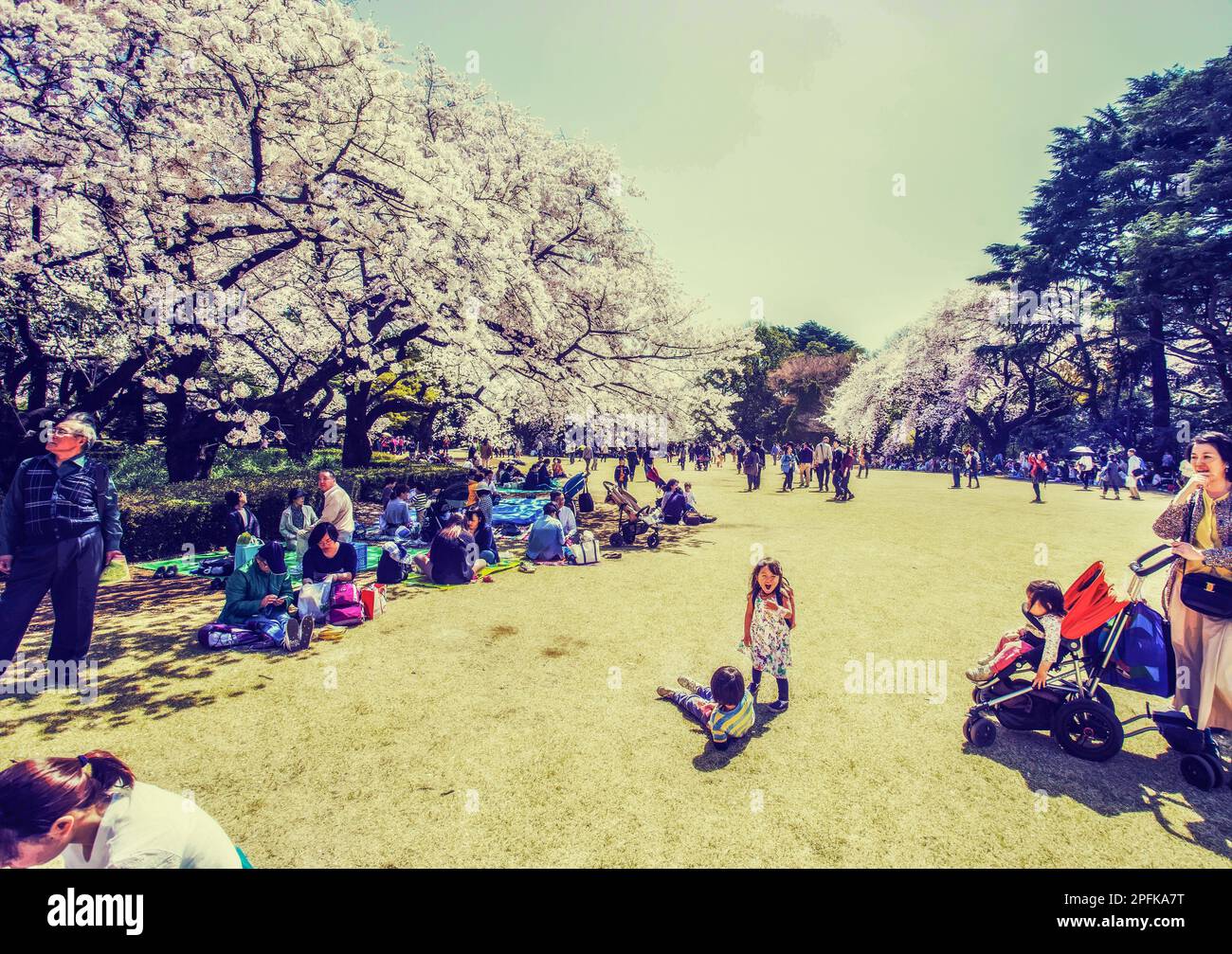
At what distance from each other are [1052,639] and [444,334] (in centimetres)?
1050

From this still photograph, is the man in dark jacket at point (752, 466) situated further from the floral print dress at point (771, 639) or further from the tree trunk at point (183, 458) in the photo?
the floral print dress at point (771, 639)

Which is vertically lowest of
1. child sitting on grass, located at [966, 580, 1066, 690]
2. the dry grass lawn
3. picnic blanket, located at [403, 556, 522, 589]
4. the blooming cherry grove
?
the dry grass lawn

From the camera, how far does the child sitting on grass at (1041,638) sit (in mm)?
4703

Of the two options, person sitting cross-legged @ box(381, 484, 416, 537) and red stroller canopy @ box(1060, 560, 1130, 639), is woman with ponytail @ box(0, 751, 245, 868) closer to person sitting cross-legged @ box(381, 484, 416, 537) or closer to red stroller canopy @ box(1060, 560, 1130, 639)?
red stroller canopy @ box(1060, 560, 1130, 639)

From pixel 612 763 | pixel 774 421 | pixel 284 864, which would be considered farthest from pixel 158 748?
pixel 774 421

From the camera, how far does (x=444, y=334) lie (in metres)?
11.2

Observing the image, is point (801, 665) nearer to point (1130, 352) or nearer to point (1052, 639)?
point (1052, 639)

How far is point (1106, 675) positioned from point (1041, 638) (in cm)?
51

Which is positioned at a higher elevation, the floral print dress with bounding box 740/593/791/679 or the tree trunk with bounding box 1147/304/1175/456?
the tree trunk with bounding box 1147/304/1175/456

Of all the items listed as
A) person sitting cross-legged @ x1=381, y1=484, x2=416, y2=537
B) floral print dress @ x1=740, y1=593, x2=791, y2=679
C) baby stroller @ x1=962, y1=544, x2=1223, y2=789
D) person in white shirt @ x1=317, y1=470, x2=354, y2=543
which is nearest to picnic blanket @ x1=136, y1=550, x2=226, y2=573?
person sitting cross-legged @ x1=381, y1=484, x2=416, y2=537

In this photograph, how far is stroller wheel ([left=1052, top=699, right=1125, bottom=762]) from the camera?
14.6 feet

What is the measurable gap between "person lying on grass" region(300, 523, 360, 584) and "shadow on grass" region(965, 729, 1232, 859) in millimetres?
7624

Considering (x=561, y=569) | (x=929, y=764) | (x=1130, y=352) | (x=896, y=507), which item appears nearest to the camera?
(x=929, y=764)
